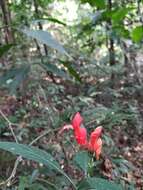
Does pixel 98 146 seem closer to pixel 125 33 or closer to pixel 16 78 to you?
pixel 125 33

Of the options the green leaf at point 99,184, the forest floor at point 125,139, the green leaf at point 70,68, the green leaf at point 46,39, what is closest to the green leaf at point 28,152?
the green leaf at point 99,184

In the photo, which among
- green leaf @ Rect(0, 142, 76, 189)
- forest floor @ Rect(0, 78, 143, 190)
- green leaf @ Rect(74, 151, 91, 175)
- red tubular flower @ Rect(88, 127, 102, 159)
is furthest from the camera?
forest floor @ Rect(0, 78, 143, 190)

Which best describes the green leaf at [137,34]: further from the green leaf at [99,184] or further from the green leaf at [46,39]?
the green leaf at [99,184]

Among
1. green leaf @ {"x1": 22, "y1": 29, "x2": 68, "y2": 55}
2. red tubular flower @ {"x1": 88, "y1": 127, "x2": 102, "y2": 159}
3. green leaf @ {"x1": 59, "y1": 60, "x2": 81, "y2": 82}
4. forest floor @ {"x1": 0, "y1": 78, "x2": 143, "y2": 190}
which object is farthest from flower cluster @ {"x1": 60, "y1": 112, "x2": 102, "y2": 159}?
forest floor @ {"x1": 0, "y1": 78, "x2": 143, "y2": 190}

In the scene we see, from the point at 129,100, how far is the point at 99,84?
0.39 meters

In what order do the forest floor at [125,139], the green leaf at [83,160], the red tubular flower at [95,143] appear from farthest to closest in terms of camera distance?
the forest floor at [125,139], the red tubular flower at [95,143], the green leaf at [83,160]

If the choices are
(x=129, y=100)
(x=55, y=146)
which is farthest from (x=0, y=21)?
(x=55, y=146)

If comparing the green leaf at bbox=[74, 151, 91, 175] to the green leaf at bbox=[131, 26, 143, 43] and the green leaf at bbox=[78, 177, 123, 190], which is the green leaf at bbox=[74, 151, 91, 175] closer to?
the green leaf at bbox=[78, 177, 123, 190]

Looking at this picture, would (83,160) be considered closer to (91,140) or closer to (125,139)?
(91,140)

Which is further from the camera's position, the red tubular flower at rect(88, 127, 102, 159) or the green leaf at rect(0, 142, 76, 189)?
the red tubular flower at rect(88, 127, 102, 159)

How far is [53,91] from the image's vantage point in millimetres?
3773

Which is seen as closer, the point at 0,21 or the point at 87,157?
the point at 87,157

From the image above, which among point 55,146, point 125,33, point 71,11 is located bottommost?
point 55,146

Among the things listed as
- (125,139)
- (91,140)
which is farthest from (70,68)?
(125,139)
